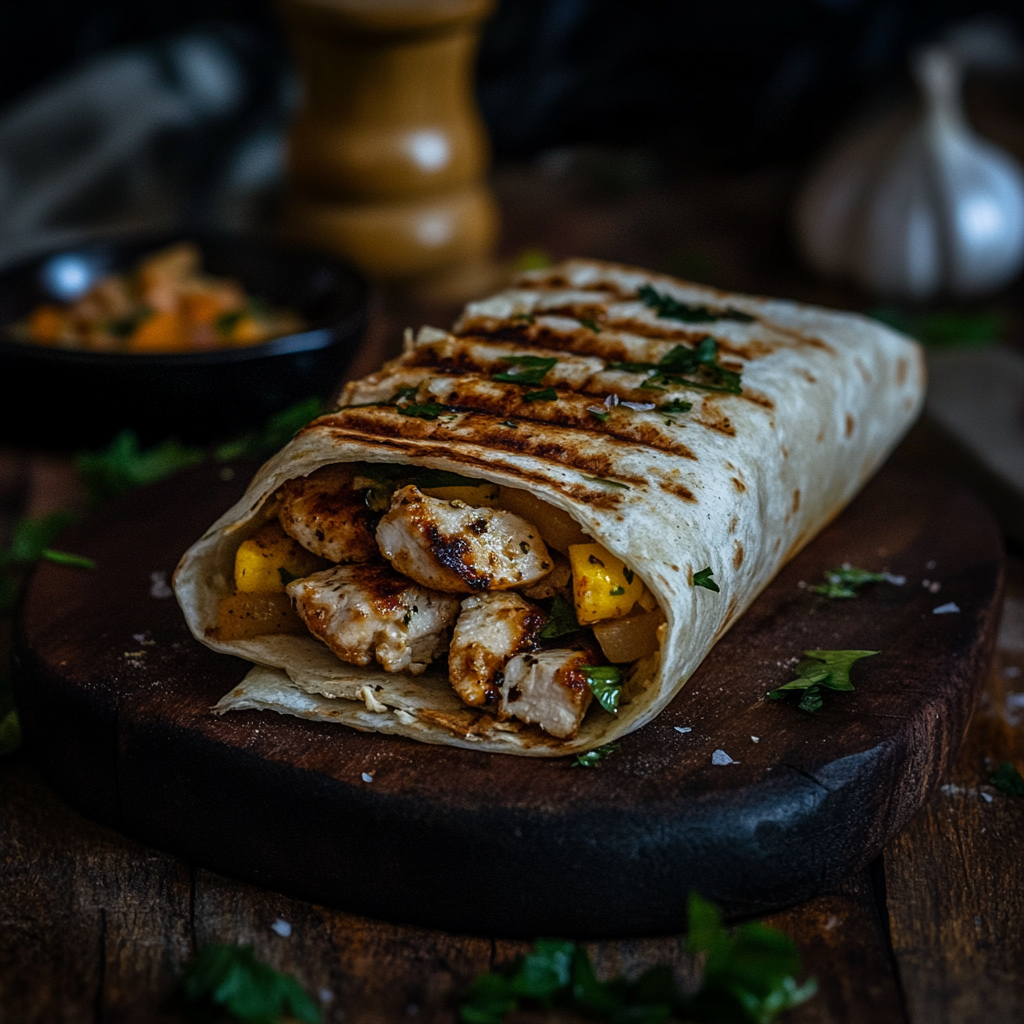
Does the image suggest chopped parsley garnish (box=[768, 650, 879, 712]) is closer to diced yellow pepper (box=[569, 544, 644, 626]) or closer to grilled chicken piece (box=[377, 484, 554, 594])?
diced yellow pepper (box=[569, 544, 644, 626])

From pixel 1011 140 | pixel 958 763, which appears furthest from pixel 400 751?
pixel 1011 140

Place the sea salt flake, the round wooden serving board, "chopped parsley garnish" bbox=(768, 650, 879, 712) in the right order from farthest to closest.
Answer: the sea salt flake → "chopped parsley garnish" bbox=(768, 650, 879, 712) → the round wooden serving board

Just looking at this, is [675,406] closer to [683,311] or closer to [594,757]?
[683,311]

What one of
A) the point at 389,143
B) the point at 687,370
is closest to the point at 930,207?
the point at 389,143

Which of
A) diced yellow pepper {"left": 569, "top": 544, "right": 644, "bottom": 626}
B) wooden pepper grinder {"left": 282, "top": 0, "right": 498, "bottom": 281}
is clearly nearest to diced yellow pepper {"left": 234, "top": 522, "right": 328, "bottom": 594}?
diced yellow pepper {"left": 569, "top": 544, "right": 644, "bottom": 626}

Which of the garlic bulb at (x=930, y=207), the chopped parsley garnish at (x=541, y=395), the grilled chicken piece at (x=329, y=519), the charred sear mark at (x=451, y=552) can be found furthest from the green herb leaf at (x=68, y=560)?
the garlic bulb at (x=930, y=207)

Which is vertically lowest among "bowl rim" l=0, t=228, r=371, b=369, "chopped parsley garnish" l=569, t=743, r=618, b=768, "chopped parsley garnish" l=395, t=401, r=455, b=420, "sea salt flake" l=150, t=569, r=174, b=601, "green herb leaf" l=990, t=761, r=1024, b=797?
"green herb leaf" l=990, t=761, r=1024, b=797

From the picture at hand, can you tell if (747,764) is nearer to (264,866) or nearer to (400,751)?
(400,751)
